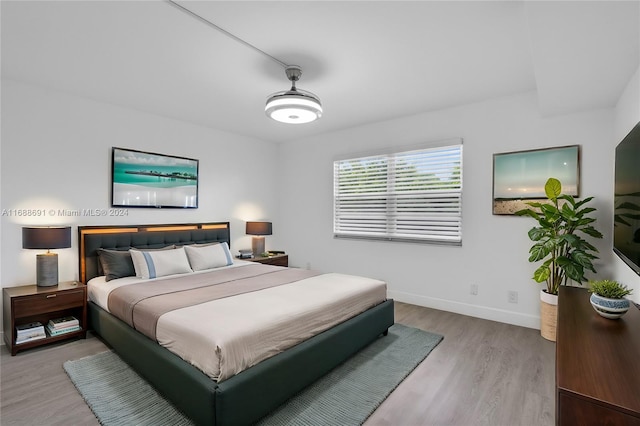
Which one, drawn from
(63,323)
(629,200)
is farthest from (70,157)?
(629,200)

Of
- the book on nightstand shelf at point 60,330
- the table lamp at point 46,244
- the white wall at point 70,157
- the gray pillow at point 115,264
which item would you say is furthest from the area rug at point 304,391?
the white wall at point 70,157

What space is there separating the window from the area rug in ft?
5.52

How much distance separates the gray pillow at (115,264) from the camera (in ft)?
11.1

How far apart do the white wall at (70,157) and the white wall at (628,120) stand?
4719mm

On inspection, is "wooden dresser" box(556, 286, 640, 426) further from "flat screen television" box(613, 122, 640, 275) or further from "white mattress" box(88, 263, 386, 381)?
"white mattress" box(88, 263, 386, 381)

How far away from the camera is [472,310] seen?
12.6 ft

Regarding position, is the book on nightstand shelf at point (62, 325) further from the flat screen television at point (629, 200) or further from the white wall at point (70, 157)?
the flat screen television at point (629, 200)

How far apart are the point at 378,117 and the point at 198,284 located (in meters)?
3.16

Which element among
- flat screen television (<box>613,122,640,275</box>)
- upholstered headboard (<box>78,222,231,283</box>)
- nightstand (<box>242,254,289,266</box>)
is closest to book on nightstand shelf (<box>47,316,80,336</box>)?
upholstered headboard (<box>78,222,231,283</box>)

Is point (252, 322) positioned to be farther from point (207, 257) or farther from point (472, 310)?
point (472, 310)

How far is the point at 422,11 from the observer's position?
6.68 feet

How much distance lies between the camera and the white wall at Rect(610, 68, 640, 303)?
7.07ft

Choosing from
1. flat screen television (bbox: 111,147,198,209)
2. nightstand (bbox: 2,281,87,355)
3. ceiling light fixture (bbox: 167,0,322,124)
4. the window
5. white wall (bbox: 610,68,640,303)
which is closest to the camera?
white wall (bbox: 610,68,640,303)

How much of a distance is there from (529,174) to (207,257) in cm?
393
